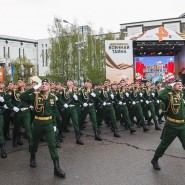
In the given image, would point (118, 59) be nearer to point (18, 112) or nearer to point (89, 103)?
point (89, 103)

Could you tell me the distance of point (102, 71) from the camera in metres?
33.3

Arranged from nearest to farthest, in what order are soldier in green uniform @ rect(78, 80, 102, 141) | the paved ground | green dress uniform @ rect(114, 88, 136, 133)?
the paved ground → soldier in green uniform @ rect(78, 80, 102, 141) → green dress uniform @ rect(114, 88, 136, 133)

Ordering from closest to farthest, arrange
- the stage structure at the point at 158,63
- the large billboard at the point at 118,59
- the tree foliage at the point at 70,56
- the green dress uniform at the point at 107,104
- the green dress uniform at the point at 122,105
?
1. the green dress uniform at the point at 107,104
2. the green dress uniform at the point at 122,105
3. the large billboard at the point at 118,59
4. the stage structure at the point at 158,63
5. the tree foliage at the point at 70,56

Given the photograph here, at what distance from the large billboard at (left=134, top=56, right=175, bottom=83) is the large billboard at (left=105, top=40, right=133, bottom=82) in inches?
169

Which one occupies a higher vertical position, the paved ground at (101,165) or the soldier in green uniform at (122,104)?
the soldier in green uniform at (122,104)

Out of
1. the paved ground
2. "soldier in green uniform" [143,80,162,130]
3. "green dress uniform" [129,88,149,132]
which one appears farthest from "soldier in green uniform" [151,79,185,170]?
"soldier in green uniform" [143,80,162,130]

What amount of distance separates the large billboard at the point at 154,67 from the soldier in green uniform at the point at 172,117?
21.8 metres

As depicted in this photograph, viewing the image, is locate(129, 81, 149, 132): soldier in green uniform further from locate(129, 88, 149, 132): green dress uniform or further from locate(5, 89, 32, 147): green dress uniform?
locate(5, 89, 32, 147): green dress uniform

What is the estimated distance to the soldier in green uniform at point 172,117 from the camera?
5988mm

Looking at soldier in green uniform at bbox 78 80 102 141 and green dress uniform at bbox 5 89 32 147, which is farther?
soldier in green uniform at bbox 78 80 102 141

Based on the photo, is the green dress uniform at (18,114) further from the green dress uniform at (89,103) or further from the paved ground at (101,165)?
the green dress uniform at (89,103)

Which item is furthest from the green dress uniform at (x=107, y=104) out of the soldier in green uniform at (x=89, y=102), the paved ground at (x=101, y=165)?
the paved ground at (x=101, y=165)

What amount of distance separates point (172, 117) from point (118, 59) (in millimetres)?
17601

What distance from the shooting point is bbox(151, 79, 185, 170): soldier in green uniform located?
5988 mm
